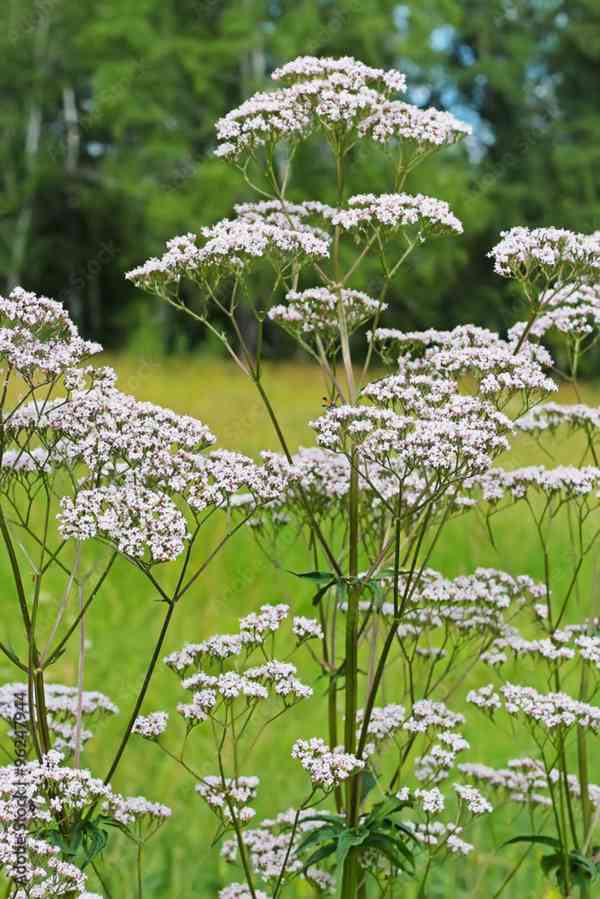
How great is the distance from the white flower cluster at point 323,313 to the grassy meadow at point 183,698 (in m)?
1.34

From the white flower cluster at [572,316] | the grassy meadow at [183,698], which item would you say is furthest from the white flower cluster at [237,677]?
the white flower cluster at [572,316]

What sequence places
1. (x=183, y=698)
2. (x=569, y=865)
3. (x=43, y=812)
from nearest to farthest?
(x=43, y=812)
(x=569, y=865)
(x=183, y=698)

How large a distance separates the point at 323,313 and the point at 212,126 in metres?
28.1

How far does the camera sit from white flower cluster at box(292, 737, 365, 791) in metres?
4.72

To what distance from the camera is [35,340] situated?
501 centimetres

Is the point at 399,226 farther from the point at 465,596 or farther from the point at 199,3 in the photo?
the point at 199,3

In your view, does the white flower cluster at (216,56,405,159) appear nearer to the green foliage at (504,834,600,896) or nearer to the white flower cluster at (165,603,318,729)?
the white flower cluster at (165,603,318,729)

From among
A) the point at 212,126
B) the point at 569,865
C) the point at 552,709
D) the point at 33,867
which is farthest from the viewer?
the point at 212,126

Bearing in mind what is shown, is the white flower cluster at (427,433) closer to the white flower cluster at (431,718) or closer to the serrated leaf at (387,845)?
the white flower cluster at (431,718)

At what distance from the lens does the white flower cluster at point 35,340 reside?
4883mm

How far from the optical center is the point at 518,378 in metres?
5.08

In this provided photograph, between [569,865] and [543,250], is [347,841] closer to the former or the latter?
[569,865]

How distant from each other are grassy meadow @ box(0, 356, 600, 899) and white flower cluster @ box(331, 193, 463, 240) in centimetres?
171

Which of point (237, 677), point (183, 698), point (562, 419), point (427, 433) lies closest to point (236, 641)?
point (237, 677)
